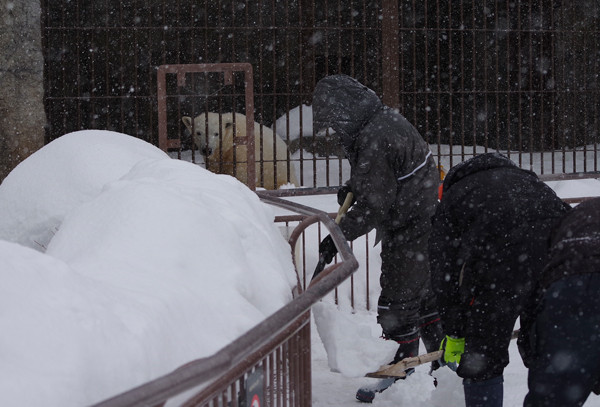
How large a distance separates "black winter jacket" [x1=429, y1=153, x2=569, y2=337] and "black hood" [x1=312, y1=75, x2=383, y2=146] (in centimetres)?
100

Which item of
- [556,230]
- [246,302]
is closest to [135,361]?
[246,302]

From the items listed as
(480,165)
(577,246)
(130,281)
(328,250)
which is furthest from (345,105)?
(130,281)

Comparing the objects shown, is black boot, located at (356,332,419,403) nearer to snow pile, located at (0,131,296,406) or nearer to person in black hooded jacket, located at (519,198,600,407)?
person in black hooded jacket, located at (519,198,600,407)

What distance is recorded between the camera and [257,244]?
2303mm

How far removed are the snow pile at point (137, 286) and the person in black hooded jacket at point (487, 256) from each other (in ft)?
2.94

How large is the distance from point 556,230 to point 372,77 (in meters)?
9.94

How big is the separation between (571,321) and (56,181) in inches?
92.7

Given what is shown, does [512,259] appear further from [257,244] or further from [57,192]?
[57,192]

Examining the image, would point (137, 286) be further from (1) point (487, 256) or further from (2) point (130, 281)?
(1) point (487, 256)

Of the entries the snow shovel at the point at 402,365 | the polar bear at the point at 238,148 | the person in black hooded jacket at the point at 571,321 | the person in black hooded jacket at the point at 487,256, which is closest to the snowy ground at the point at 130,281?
the person in black hooded jacket at the point at 487,256

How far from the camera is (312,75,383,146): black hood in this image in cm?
425

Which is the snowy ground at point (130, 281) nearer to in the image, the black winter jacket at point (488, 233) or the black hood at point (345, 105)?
the black winter jacket at point (488, 233)

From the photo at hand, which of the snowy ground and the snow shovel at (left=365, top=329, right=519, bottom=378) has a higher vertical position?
the snowy ground

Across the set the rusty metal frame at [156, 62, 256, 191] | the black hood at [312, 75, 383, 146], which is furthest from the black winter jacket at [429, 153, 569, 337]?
the rusty metal frame at [156, 62, 256, 191]
